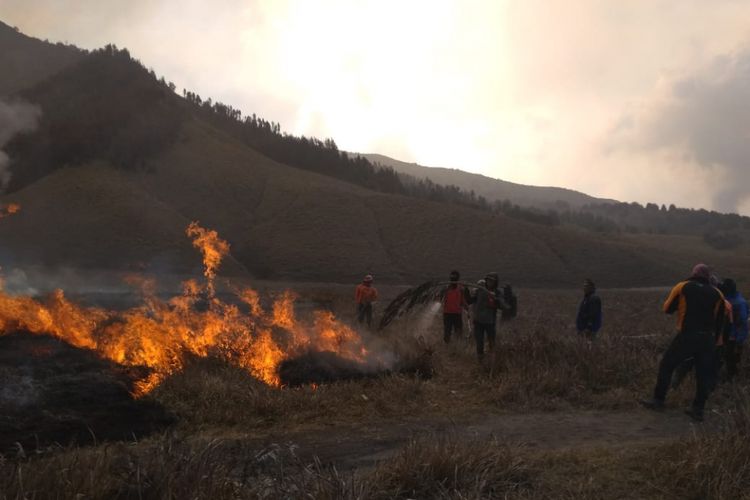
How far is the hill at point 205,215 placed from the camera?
→ 43.0 meters

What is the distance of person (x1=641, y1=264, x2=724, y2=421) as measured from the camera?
7410 millimetres

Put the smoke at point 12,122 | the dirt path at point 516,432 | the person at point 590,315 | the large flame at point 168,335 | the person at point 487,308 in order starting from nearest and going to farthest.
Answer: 1. the dirt path at point 516,432
2. the large flame at point 168,335
3. the person at point 487,308
4. the person at point 590,315
5. the smoke at point 12,122

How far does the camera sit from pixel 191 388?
26.1 feet

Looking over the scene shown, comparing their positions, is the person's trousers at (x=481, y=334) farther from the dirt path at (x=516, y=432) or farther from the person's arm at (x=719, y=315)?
the person's arm at (x=719, y=315)

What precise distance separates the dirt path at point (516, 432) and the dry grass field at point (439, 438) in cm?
3

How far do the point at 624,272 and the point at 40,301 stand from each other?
57.1 meters

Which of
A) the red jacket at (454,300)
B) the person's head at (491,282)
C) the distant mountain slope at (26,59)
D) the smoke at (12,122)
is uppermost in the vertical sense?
the distant mountain slope at (26,59)

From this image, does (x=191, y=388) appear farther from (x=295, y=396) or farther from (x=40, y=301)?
(x=40, y=301)

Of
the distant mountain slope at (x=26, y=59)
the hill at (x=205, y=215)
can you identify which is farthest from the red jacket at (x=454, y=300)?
the distant mountain slope at (x=26, y=59)

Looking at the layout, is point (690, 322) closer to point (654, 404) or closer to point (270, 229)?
point (654, 404)

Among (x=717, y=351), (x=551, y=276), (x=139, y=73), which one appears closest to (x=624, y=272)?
(x=551, y=276)

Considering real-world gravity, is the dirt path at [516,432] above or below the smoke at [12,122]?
below

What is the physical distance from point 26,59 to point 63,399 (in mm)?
84330

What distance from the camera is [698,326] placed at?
741 cm
